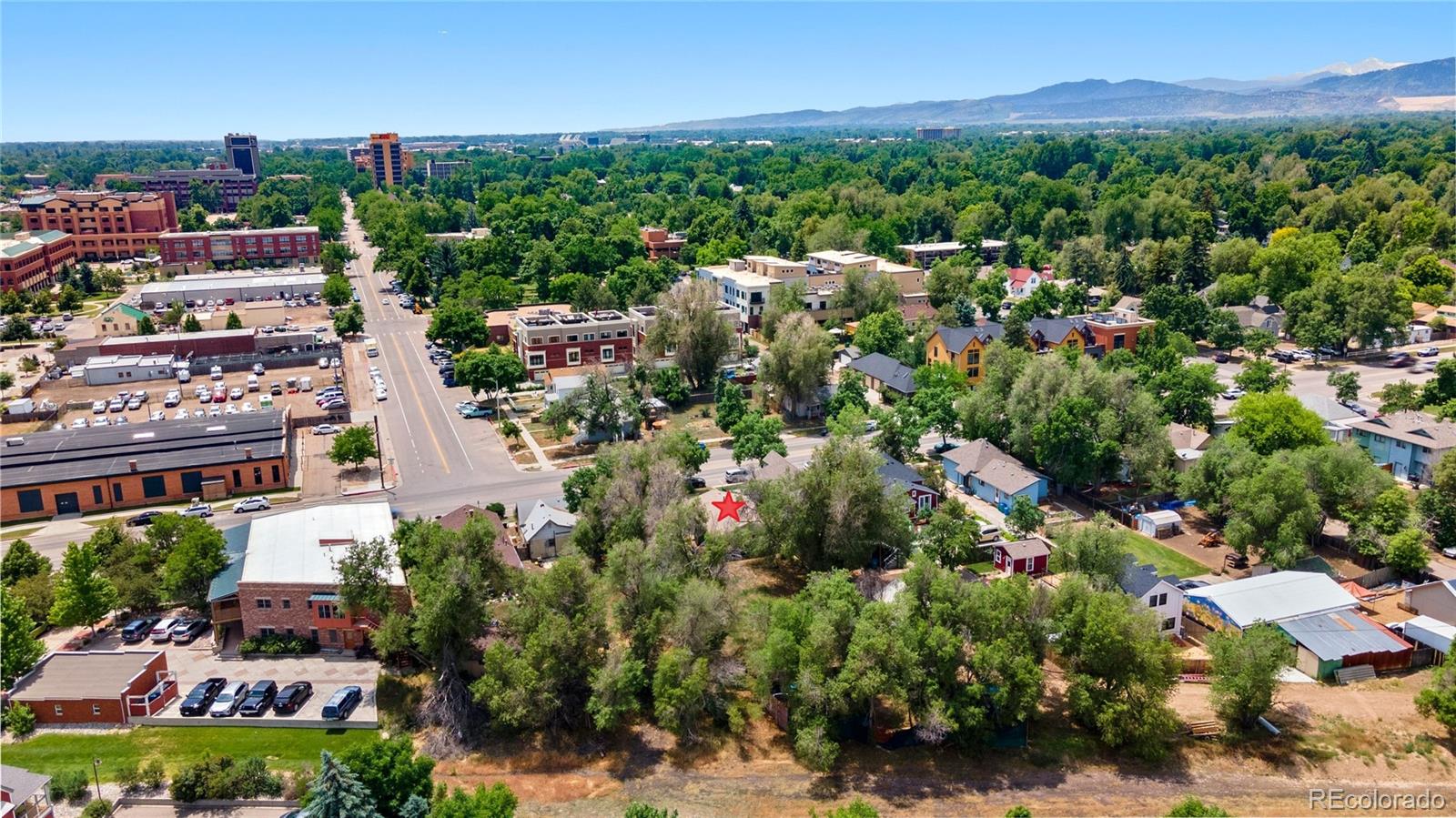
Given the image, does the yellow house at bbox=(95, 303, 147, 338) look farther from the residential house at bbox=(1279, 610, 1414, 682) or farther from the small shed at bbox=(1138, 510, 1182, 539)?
the residential house at bbox=(1279, 610, 1414, 682)

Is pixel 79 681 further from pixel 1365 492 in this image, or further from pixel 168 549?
pixel 1365 492

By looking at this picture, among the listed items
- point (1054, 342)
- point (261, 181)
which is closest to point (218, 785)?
point (1054, 342)

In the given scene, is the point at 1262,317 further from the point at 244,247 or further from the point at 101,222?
the point at 101,222

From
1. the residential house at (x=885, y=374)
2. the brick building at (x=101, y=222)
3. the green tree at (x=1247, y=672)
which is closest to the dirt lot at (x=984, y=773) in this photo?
the green tree at (x=1247, y=672)

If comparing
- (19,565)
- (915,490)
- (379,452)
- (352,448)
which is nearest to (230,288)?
(379,452)

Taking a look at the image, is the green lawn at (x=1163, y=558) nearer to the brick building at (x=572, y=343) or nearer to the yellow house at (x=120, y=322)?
the brick building at (x=572, y=343)

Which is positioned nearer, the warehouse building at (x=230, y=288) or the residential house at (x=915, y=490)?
the residential house at (x=915, y=490)

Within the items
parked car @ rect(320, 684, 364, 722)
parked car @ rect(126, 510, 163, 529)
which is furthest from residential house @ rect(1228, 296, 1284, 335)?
parked car @ rect(126, 510, 163, 529)
